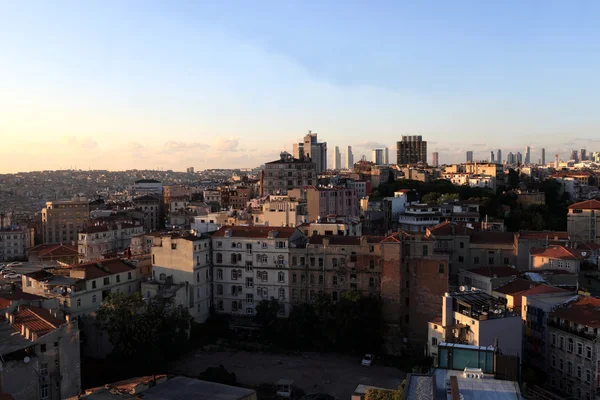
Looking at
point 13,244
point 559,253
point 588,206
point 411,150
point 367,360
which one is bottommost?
point 367,360

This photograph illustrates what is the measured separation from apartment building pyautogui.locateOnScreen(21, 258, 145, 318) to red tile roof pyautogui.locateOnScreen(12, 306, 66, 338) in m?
5.09

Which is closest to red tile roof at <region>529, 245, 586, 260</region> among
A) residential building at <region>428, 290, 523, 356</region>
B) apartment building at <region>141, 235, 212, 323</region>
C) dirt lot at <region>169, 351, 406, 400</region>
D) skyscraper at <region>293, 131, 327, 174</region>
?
residential building at <region>428, 290, 523, 356</region>

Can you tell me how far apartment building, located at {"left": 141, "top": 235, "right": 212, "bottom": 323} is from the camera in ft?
115

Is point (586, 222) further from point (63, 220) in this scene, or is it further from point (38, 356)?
point (63, 220)

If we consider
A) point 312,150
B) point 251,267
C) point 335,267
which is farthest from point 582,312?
point 312,150

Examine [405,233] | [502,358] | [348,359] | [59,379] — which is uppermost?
[405,233]

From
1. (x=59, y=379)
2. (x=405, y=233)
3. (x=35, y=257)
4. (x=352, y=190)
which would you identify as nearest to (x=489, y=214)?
(x=352, y=190)

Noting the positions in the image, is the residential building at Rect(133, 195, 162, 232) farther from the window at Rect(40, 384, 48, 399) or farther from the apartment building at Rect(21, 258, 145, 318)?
the window at Rect(40, 384, 48, 399)

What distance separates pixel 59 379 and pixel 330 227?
76.0 feet

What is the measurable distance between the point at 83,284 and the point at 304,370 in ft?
42.6

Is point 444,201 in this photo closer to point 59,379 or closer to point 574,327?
point 574,327

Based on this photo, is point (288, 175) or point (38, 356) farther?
point (288, 175)

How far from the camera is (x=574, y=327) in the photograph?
25359 mm

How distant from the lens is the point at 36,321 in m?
24.0
